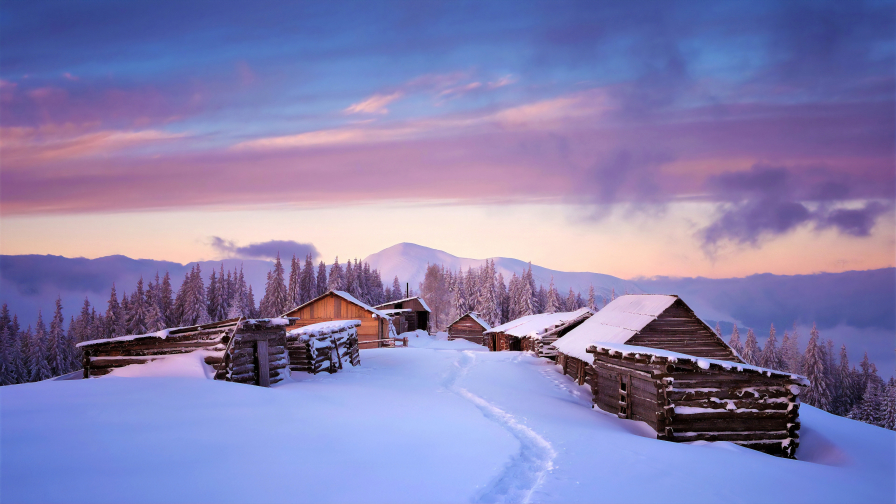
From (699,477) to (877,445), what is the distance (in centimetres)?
1334

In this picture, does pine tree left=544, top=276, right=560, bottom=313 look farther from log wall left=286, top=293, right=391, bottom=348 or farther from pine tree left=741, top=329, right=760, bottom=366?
log wall left=286, top=293, right=391, bottom=348

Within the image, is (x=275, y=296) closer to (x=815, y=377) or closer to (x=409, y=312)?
(x=409, y=312)

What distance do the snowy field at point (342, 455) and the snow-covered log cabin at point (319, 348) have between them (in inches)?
228

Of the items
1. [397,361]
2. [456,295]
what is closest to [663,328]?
[397,361]

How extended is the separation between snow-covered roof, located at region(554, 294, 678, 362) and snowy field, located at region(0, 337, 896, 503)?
824 centimetres

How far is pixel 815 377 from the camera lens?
71.8m

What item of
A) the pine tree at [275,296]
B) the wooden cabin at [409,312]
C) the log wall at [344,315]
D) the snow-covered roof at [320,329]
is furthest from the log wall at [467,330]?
the pine tree at [275,296]

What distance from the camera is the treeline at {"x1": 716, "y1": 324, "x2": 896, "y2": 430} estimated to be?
219 feet

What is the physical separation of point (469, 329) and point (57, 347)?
7287cm

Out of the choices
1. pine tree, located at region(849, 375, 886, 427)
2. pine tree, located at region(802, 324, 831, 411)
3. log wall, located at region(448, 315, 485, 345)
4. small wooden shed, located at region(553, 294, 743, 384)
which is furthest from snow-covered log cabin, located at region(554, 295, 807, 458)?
pine tree, located at region(802, 324, 831, 411)

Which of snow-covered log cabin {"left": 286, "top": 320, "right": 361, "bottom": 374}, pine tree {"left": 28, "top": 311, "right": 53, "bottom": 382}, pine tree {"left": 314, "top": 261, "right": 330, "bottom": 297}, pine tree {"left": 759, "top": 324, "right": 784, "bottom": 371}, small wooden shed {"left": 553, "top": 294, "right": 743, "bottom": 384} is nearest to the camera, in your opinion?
snow-covered log cabin {"left": 286, "top": 320, "right": 361, "bottom": 374}

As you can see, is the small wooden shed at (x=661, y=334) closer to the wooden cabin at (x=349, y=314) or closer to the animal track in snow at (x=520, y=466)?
the animal track in snow at (x=520, y=466)

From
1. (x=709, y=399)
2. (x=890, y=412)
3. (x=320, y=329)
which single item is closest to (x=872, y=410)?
(x=890, y=412)

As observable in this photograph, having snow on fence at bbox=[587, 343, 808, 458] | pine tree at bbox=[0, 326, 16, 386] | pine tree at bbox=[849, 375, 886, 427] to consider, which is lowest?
pine tree at bbox=[849, 375, 886, 427]
